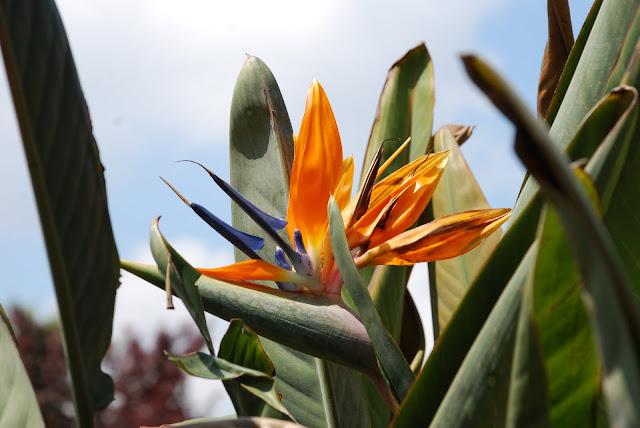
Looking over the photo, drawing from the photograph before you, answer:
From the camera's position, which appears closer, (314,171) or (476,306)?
(476,306)

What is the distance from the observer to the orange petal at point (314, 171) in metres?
0.48

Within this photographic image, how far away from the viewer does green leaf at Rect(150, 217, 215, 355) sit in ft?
1.08

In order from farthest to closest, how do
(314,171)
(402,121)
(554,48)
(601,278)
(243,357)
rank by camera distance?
(402,121)
(554,48)
(314,171)
(243,357)
(601,278)

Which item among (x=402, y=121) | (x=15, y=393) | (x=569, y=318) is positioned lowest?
(x=15, y=393)

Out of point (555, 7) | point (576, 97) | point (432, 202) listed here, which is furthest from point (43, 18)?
point (432, 202)

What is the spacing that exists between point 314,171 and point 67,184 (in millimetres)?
191

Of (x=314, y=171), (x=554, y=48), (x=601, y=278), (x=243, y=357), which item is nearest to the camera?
(x=601, y=278)

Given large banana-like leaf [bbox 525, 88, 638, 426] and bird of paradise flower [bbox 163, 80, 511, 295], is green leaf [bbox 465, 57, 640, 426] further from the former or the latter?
bird of paradise flower [bbox 163, 80, 511, 295]

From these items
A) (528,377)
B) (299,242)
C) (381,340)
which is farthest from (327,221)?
(528,377)

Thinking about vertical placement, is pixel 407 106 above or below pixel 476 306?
above

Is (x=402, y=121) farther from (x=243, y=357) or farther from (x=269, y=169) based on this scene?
(x=243, y=357)

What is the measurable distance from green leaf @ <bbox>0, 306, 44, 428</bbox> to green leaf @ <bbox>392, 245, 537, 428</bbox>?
0.25 metres

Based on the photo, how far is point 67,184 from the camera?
1.08 feet

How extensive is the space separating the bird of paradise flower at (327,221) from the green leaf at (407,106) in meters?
0.30
